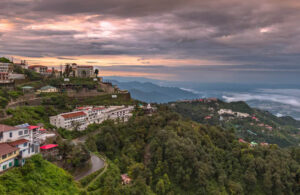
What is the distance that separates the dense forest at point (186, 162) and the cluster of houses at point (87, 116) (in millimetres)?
5851

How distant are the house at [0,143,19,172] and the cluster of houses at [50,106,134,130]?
717 inches

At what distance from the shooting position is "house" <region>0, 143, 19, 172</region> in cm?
1730

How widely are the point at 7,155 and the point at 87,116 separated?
2395 centimetres

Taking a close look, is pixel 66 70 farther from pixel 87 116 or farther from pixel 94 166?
pixel 94 166

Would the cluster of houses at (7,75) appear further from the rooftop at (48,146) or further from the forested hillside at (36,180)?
the forested hillside at (36,180)

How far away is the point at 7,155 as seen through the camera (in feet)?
58.3

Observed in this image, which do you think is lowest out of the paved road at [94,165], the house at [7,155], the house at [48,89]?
the paved road at [94,165]

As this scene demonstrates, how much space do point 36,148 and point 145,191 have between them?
1397cm

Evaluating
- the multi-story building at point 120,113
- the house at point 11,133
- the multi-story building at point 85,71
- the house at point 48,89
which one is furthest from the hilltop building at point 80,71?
the house at point 11,133

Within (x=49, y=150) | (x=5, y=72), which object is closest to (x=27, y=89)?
(x=5, y=72)

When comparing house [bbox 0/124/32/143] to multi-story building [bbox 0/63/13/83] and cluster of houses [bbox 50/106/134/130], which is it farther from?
multi-story building [bbox 0/63/13/83]

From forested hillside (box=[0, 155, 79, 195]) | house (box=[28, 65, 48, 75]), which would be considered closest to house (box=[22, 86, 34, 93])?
house (box=[28, 65, 48, 75])

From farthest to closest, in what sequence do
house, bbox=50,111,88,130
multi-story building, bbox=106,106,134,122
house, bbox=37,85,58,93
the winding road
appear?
house, bbox=37,85,58,93, multi-story building, bbox=106,106,134,122, house, bbox=50,111,88,130, the winding road

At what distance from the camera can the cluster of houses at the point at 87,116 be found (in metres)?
37.3
